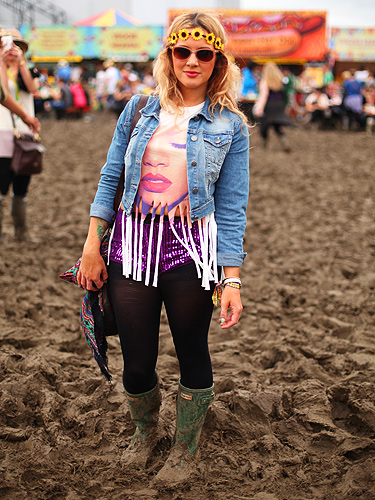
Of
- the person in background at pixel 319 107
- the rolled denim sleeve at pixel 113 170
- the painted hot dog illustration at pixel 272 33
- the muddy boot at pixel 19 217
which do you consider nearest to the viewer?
the rolled denim sleeve at pixel 113 170

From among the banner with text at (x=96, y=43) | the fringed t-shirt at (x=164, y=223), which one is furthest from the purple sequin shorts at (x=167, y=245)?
the banner with text at (x=96, y=43)

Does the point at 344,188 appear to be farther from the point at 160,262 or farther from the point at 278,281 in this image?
the point at 160,262

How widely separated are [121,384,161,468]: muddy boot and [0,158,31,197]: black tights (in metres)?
3.04

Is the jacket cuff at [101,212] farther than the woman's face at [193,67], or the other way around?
the jacket cuff at [101,212]

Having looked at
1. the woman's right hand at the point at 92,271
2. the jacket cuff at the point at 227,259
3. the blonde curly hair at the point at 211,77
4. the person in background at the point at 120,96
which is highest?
the blonde curly hair at the point at 211,77

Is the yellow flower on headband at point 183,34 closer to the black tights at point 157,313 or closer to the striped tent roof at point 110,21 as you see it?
the black tights at point 157,313

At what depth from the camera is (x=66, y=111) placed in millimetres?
19703

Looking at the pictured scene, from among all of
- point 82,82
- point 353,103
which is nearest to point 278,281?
point 353,103

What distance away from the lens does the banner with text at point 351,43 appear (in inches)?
985

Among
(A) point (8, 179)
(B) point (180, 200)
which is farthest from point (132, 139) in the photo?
(A) point (8, 179)

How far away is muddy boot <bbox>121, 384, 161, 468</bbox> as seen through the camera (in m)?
2.42

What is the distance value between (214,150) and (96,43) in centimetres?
2499

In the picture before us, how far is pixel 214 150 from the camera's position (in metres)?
2.10

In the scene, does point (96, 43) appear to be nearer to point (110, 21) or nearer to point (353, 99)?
point (110, 21)
